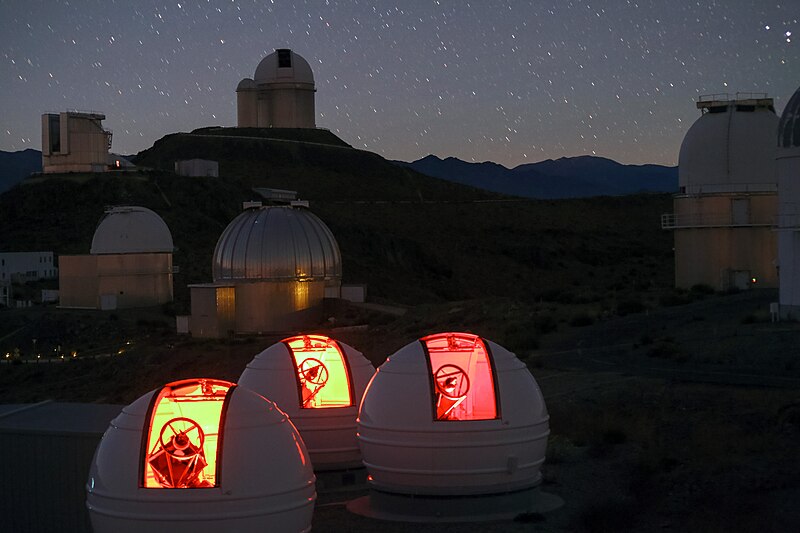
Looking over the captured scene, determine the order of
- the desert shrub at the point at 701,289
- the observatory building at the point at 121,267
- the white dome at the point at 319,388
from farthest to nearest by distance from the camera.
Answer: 1. the observatory building at the point at 121,267
2. the desert shrub at the point at 701,289
3. the white dome at the point at 319,388

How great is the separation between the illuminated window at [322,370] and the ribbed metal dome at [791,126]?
15458 mm

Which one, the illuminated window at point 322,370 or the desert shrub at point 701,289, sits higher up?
the desert shrub at point 701,289

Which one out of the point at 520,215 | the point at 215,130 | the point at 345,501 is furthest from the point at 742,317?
the point at 215,130

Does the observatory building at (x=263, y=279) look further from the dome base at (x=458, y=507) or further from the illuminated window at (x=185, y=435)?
the illuminated window at (x=185, y=435)

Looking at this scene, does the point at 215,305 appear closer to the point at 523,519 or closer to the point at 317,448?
the point at 317,448

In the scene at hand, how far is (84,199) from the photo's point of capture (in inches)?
2355

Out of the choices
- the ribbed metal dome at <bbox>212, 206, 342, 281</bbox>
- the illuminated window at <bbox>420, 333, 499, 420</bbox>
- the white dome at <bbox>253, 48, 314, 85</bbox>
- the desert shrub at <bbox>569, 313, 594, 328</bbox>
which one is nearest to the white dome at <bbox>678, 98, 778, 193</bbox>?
the desert shrub at <bbox>569, 313, 594, 328</bbox>

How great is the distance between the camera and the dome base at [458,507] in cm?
1306

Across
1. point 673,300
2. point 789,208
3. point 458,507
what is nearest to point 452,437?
point 458,507

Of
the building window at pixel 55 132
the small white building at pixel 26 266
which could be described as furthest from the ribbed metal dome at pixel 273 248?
the building window at pixel 55 132

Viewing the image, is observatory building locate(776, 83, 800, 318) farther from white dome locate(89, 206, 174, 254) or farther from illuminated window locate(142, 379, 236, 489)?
white dome locate(89, 206, 174, 254)

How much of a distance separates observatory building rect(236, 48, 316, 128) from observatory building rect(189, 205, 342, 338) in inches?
1862

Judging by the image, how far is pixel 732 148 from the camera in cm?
3856

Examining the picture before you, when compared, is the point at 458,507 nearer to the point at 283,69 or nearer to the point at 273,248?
the point at 273,248
